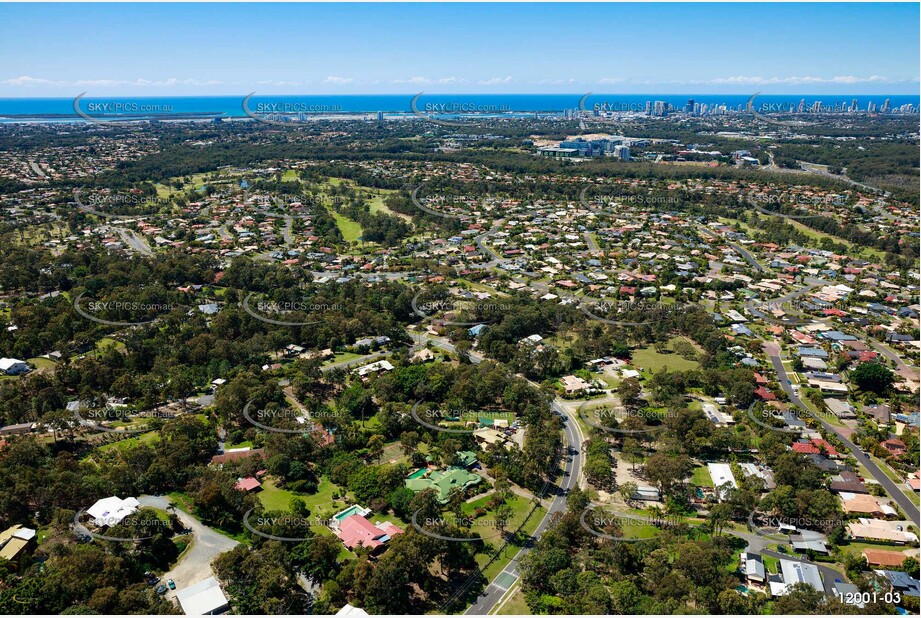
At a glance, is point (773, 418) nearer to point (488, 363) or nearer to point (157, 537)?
point (488, 363)

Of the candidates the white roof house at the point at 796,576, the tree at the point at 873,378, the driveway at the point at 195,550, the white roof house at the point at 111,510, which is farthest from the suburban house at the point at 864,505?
the white roof house at the point at 111,510

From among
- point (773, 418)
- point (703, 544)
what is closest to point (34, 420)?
point (703, 544)

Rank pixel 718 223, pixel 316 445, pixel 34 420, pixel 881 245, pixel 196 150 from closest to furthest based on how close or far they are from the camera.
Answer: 1. pixel 316 445
2. pixel 34 420
3. pixel 881 245
4. pixel 718 223
5. pixel 196 150

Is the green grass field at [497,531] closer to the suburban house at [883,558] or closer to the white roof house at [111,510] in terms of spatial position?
the suburban house at [883,558]

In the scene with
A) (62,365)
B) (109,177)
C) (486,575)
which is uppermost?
(109,177)

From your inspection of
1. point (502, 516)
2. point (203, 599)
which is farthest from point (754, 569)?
point (203, 599)

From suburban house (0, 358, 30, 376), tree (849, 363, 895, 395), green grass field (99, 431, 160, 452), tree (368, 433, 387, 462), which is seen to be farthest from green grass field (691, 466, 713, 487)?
suburban house (0, 358, 30, 376)
